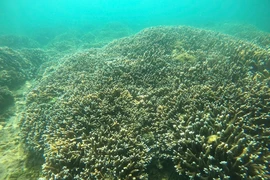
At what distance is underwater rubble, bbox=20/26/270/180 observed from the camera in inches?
149

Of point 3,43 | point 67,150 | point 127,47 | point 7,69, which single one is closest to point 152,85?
point 67,150

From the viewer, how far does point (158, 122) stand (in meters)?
5.06

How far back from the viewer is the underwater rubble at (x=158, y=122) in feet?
12.4

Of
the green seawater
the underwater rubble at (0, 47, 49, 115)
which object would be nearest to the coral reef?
the underwater rubble at (0, 47, 49, 115)

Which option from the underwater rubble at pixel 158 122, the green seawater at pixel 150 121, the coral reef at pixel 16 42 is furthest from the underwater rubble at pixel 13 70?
the coral reef at pixel 16 42

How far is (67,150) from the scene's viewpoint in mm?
4484

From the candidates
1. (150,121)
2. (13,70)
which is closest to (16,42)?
(13,70)

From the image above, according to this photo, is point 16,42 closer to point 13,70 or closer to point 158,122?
point 13,70

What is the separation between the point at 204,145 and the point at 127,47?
9.69 m

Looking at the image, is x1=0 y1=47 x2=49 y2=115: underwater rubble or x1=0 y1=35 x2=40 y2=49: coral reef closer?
x1=0 y1=47 x2=49 y2=115: underwater rubble

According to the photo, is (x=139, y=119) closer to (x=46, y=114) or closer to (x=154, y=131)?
(x=154, y=131)

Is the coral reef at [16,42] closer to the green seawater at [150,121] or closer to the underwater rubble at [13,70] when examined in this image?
the underwater rubble at [13,70]

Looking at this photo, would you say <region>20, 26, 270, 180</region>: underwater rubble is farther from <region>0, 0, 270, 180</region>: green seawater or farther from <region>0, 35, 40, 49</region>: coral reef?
<region>0, 35, 40, 49</region>: coral reef

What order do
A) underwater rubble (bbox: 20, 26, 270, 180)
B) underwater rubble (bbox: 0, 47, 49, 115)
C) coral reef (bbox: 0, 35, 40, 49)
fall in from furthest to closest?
coral reef (bbox: 0, 35, 40, 49) → underwater rubble (bbox: 0, 47, 49, 115) → underwater rubble (bbox: 20, 26, 270, 180)
